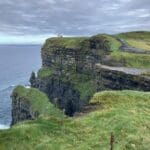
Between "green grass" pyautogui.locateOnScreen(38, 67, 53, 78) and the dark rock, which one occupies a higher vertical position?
"green grass" pyautogui.locateOnScreen(38, 67, 53, 78)

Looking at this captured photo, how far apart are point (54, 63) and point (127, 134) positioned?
120 metres

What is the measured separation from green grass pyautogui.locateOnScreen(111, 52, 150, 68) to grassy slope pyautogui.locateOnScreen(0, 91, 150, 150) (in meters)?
54.3

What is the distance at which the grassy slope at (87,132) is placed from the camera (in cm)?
2212

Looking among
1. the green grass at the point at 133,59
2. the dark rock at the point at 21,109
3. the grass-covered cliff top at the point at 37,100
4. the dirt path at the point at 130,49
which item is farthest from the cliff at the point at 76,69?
the grass-covered cliff top at the point at 37,100

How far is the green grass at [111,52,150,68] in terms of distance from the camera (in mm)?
83000

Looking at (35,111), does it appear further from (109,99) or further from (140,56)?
(109,99)

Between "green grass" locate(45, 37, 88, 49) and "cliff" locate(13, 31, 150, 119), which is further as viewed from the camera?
"green grass" locate(45, 37, 88, 49)

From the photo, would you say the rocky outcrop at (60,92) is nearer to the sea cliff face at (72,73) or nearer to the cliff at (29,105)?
the sea cliff face at (72,73)

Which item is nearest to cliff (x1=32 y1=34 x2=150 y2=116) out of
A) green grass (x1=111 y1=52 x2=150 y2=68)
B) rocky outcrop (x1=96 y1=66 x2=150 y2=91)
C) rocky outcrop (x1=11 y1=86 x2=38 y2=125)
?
rocky outcrop (x1=96 y1=66 x2=150 y2=91)

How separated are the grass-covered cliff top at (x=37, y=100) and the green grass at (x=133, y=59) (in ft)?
63.5

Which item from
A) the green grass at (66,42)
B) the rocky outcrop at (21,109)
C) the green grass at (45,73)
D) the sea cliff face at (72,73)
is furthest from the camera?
the green grass at (45,73)

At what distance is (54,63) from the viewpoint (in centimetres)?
14275

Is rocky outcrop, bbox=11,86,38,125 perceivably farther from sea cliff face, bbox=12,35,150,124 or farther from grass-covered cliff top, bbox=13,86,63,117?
grass-covered cliff top, bbox=13,86,63,117

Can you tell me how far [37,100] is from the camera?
349 ft
